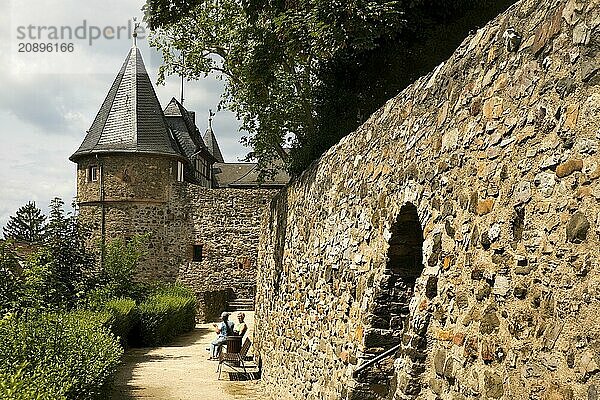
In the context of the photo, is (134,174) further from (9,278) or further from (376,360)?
(376,360)

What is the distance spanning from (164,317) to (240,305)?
10.9 m

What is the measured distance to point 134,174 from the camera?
31938 mm

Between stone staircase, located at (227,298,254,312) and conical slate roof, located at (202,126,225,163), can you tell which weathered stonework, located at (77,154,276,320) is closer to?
stone staircase, located at (227,298,254,312)

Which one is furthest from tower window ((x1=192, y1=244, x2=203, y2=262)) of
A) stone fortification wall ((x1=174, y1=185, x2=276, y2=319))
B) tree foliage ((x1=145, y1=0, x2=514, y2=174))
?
tree foliage ((x1=145, y1=0, x2=514, y2=174))

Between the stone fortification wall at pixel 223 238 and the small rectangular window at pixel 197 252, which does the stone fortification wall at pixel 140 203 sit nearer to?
the stone fortification wall at pixel 223 238

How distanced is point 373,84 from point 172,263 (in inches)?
913

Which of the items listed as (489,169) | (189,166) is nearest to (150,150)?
(189,166)

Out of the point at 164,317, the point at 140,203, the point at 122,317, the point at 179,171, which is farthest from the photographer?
the point at 179,171

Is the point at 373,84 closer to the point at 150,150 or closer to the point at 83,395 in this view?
the point at 83,395

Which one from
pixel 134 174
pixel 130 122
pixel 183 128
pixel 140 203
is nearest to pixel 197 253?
pixel 140 203

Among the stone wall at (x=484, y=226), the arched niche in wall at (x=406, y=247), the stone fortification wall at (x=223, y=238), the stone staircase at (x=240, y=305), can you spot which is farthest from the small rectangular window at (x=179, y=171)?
the arched niche in wall at (x=406, y=247)

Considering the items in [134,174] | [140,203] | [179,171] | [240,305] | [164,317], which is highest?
[179,171]

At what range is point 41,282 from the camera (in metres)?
13.1

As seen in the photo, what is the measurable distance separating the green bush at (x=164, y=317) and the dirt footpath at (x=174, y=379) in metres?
0.67
